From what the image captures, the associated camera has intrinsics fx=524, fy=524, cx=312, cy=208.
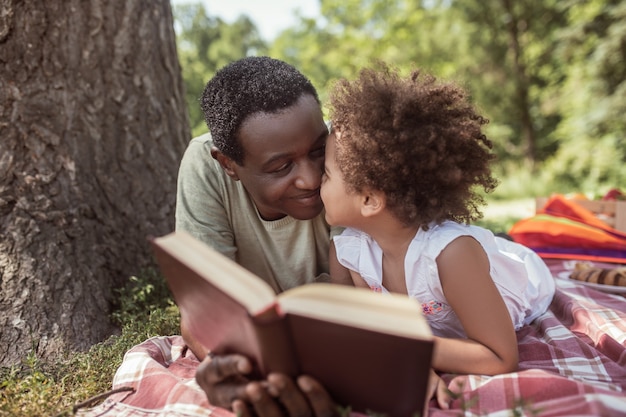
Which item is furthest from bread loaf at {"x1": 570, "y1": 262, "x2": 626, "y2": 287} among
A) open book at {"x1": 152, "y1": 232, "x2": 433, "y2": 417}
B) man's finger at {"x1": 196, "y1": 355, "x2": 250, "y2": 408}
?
man's finger at {"x1": 196, "y1": 355, "x2": 250, "y2": 408}

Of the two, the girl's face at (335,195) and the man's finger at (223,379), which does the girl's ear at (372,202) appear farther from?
the man's finger at (223,379)

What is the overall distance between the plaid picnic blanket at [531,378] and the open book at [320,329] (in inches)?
11.8

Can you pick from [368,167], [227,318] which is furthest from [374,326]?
[368,167]

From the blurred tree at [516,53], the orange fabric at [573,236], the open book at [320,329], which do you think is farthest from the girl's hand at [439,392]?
the blurred tree at [516,53]

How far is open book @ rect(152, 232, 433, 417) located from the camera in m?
1.18

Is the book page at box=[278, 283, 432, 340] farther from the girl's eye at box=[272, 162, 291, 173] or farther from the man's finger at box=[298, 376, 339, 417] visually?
the girl's eye at box=[272, 162, 291, 173]

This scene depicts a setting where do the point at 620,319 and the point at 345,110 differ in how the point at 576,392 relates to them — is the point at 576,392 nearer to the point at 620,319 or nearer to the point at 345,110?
the point at 620,319

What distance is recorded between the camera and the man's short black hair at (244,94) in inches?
78.7

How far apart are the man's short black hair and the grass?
0.97 m

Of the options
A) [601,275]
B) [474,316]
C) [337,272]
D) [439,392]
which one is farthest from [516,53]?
[439,392]

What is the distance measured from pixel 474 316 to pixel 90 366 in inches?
61.1

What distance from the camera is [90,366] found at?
218cm

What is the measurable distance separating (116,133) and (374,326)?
2267 millimetres

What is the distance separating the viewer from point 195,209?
223 cm
